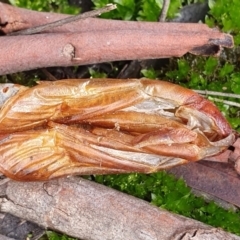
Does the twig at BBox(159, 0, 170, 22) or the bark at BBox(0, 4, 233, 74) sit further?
the twig at BBox(159, 0, 170, 22)

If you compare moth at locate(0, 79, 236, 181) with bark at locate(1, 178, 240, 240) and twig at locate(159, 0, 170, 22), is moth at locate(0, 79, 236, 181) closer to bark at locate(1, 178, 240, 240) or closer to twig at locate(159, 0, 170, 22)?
bark at locate(1, 178, 240, 240)

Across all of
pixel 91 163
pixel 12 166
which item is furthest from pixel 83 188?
pixel 12 166

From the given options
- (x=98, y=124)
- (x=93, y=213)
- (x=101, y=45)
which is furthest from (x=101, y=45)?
(x=93, y=213)

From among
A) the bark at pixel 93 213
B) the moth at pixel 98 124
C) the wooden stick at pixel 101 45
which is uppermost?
the wooden stick at pixel 101 45

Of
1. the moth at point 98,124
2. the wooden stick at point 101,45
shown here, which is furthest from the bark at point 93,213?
the wooden stick at point 101,45

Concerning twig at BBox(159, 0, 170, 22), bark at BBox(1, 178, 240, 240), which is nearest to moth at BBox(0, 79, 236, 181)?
bark at BBox(1, 178, 240, 240)

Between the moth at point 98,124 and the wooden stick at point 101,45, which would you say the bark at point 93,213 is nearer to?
the moth at point 98,124
